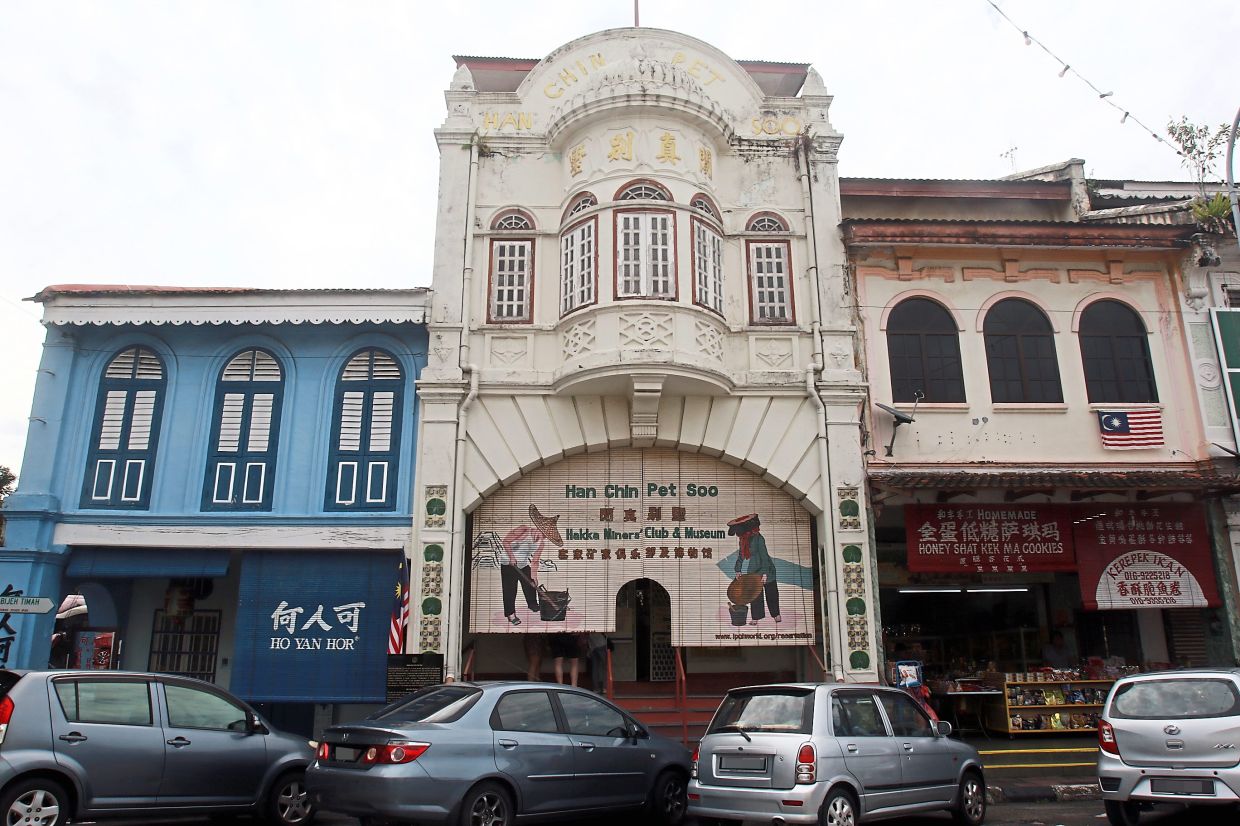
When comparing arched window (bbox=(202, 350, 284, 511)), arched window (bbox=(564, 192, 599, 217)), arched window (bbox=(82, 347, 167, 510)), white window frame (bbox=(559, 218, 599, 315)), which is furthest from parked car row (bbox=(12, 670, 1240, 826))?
arched window (bbox=(564, 192, 599, 217))

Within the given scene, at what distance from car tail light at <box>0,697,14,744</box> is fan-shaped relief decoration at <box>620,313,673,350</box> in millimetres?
9228

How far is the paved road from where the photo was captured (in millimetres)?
9234

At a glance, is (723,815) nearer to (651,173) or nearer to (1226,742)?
(1226,742)

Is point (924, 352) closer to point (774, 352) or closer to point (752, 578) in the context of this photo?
point (774, 352)

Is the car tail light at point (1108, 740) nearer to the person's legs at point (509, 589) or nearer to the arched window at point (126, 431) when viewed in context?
the person's legs at point (509, 589)

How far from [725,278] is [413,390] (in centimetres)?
566

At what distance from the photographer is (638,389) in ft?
47.4

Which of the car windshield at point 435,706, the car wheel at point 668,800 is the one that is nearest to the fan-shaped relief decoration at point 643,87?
the car windshield at point 435,706

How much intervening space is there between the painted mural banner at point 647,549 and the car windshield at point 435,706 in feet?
19.4

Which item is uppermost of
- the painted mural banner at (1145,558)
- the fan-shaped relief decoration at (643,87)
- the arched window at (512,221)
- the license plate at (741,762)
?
the fan-shaped relief decoration at (643,87)

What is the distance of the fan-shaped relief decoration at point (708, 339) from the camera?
14.8 meters

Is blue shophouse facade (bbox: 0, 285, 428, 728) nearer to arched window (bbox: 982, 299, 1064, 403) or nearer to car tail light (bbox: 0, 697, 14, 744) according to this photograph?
car tail light (bbox: 0, 697, 14, 744)

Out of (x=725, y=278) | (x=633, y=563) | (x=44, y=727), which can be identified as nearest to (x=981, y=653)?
(x=633, y=563)

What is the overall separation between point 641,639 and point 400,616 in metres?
4.93
